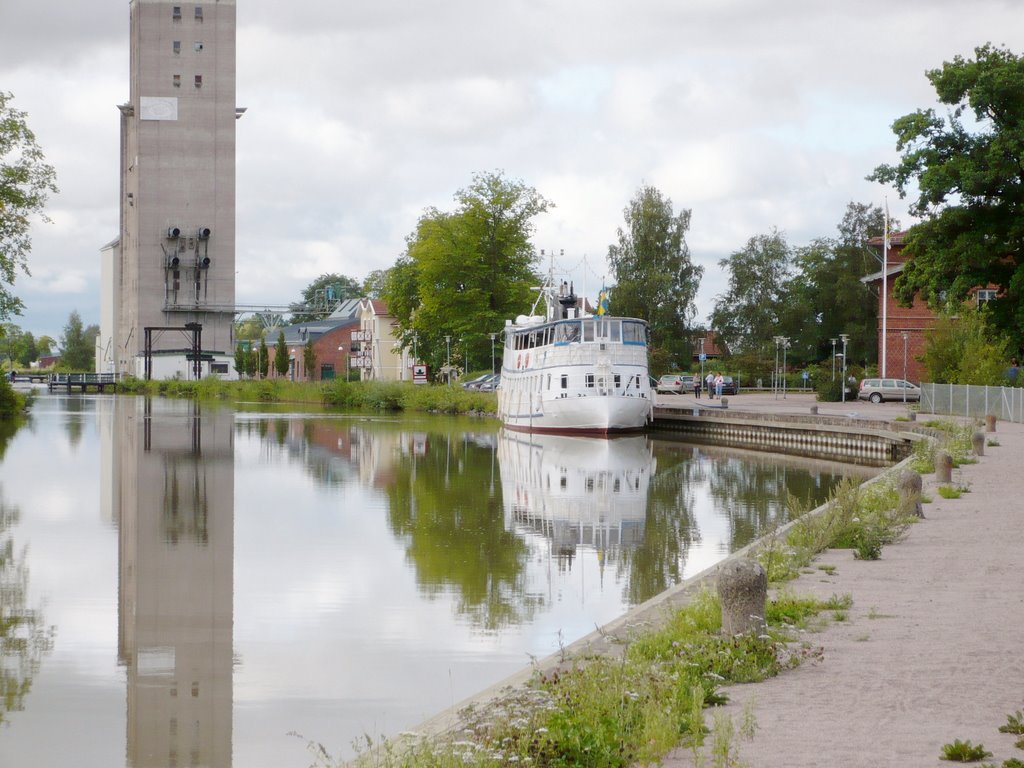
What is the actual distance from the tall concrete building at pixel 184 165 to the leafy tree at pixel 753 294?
124ft

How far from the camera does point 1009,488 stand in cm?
2066

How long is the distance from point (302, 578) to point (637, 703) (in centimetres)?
953

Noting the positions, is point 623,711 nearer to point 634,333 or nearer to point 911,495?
point 911,495

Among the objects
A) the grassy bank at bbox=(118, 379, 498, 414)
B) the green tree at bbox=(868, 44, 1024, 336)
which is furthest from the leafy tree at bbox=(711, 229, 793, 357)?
the green tree at bbox=(868, 44, 1024, 336)

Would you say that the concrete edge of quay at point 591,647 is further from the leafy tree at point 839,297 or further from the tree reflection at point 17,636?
the leafy tree at point 839,297

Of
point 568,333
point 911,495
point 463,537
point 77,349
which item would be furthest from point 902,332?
point 77,349

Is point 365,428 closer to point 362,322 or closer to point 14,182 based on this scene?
point 14,182

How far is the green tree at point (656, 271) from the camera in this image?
82438 millimetres

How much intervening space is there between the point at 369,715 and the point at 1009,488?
47.8 ft

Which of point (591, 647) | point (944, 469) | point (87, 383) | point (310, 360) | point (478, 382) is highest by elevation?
point (310, 360)

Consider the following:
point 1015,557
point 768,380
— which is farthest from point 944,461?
point 768,380

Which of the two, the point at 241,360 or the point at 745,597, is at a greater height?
the point at 241,360

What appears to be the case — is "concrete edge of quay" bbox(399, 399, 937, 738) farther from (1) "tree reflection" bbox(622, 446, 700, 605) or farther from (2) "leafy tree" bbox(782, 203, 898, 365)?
(2) "leafy tree" bbox(782, 203, 898, 365)

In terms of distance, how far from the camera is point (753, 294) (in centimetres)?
9444
